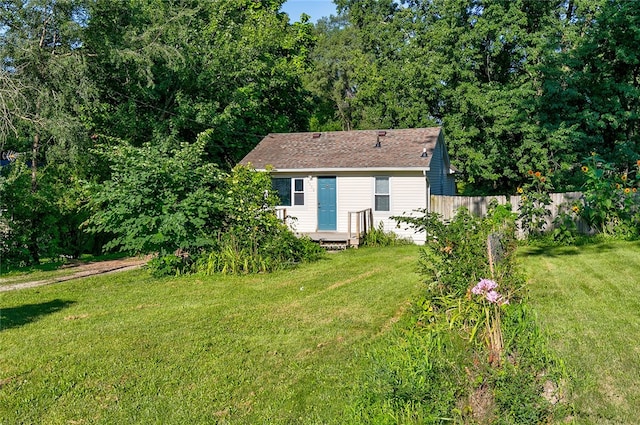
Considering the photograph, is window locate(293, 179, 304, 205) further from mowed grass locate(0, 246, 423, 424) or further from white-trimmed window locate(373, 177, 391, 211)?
mowed grass locate(0, 246, 423, 424)

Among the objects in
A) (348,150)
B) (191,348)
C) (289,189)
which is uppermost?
(348,150)

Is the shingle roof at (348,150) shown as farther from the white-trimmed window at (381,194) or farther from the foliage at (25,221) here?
the foliage at (25,221)

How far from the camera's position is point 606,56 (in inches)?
777

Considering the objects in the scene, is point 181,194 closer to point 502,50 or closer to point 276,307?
point 276,307

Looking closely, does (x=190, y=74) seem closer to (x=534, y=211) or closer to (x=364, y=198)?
(x=364, y=198)

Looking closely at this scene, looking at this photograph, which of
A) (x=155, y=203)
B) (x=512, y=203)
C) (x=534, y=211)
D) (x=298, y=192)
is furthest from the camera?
(x=298, y=192)

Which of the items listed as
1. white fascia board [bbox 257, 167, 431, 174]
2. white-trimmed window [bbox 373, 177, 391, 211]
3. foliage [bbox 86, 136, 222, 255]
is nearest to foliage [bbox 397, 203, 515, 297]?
foliage [bbox 86, 136, 222, 255]

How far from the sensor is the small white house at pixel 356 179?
15438mm

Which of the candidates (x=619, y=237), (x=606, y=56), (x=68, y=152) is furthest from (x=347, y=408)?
(x=606, y=56)

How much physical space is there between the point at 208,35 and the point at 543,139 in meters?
14.5

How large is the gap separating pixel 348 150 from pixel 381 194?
7.25 feet

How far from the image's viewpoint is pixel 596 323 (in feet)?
19.2

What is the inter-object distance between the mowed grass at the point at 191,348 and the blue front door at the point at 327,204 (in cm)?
731

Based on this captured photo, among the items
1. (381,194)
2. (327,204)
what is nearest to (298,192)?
(327,204)
